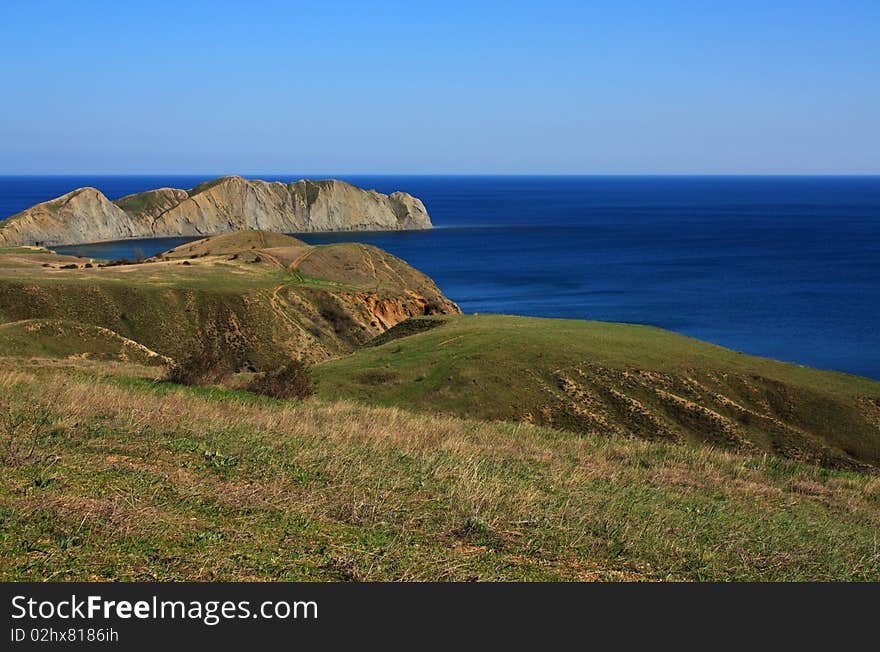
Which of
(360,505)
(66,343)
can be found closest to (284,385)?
(360,505)

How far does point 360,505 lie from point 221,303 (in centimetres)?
5718

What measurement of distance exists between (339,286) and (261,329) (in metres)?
18.6

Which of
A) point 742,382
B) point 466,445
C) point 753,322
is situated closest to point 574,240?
point 753,322

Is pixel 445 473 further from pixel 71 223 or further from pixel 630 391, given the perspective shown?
pixel 71 223

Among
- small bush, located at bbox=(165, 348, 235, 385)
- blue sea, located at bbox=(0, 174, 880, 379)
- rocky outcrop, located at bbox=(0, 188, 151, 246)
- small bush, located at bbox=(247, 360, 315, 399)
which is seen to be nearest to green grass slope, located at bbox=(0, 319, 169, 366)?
small bush, located at bbox=(165, 348, 235, 385)

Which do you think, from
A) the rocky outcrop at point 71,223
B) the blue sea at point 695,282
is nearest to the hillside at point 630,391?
the blue sea at point 695,282

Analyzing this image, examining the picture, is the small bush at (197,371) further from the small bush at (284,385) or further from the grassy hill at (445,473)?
the small bush at (284,385)

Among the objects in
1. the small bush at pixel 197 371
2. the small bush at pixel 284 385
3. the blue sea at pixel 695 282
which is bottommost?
the blue sea at pixel 695 282

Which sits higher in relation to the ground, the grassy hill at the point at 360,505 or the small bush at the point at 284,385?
the grassy hill at the point at 360,505

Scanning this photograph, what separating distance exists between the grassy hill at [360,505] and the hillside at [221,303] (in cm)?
2903

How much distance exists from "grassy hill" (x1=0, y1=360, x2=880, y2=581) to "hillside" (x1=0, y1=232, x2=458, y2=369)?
29.0m

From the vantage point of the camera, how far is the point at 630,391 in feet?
120

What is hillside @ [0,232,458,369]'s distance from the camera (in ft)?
197

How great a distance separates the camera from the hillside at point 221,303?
2365 inches
